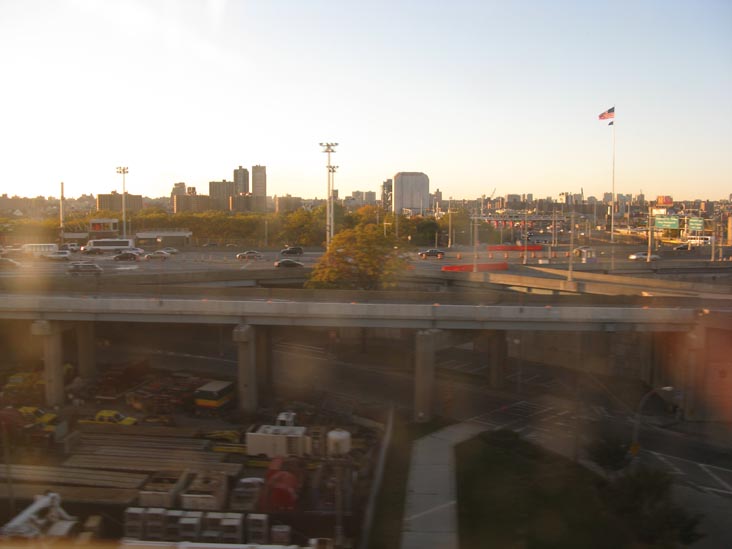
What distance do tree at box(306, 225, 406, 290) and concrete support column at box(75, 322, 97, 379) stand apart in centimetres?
897

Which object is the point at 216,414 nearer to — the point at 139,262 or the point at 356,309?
the point at 356,309

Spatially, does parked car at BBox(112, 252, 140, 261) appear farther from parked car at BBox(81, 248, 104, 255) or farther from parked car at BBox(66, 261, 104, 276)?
parked car at BBox(66, 261, 104, 276)

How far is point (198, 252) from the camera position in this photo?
48375mm

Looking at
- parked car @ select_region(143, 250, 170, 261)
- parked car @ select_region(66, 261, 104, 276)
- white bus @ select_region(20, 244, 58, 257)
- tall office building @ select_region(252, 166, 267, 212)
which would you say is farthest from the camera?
tall office building @ select_region(252, 166, 267, 212)

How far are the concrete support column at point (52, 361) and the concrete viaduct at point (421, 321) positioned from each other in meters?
0.03

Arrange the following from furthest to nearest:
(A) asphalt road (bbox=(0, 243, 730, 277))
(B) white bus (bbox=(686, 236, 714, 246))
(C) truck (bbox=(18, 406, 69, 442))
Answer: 1. (B) white bus (bbox=(686, 236, 714, 246))
2. (A) asphalt road (bbox=(0, 243, 730, 277))
3. (C) truck (bbox=(18, 406, 69, 442))

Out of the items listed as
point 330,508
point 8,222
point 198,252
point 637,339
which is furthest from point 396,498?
point 8,222

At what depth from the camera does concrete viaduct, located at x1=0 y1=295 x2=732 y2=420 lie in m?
16.6

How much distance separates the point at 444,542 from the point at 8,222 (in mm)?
72554

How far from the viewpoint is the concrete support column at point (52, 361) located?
59.2ft

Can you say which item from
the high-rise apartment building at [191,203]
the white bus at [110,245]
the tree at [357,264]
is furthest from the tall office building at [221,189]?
the tree at [357,264]

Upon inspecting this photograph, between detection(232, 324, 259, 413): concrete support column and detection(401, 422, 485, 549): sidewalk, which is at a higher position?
detection(232, 324, 259, 413): concrete support column

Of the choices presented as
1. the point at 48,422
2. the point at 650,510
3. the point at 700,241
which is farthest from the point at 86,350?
the point at 700,241

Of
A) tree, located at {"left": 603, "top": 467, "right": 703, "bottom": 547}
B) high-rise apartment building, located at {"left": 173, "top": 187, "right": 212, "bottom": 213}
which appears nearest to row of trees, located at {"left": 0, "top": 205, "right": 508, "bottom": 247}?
Answer: tree, located at {"left": 603, "top": 467, "right": 703, "bottom": 547}
